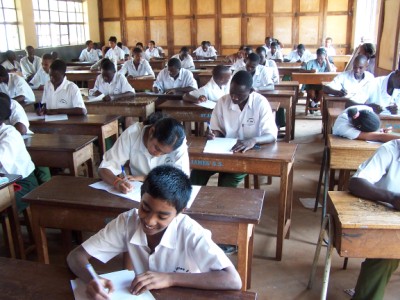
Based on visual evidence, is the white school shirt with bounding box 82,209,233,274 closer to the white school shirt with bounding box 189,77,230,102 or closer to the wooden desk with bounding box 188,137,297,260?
the wooden desk with bounding box 188,137,297,260

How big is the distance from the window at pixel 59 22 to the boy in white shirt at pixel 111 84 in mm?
6556

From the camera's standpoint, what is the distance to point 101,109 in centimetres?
500

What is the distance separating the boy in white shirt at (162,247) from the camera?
1.35 meters

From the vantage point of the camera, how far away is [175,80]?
629 cm

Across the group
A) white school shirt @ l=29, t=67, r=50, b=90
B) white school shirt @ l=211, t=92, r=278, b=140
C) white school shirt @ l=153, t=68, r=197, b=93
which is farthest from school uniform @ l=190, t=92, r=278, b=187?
white school shirt @ l=29, t=67, r=50, b=90

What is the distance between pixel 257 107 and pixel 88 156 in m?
1.44

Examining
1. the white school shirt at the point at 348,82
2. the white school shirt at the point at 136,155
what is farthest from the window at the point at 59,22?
the white school shirt at the point at 136,155

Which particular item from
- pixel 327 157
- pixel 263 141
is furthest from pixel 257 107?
pixel 327 157

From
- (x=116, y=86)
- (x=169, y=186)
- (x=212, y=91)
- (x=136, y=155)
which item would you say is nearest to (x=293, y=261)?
(x=136, y=155)

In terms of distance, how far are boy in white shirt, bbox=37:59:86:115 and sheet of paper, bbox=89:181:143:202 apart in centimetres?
226

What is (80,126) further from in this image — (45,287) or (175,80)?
(45,287)

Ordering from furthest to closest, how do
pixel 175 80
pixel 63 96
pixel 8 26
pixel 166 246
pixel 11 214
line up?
pixel 8 26 → pixel 175 80 → pixel 63 96 → pixel 11 214 → pixel 166 246

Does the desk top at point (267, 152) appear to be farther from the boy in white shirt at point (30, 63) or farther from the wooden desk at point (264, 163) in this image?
the boy in white shirt at point (30, 63)

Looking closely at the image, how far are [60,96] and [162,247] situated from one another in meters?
3.49
